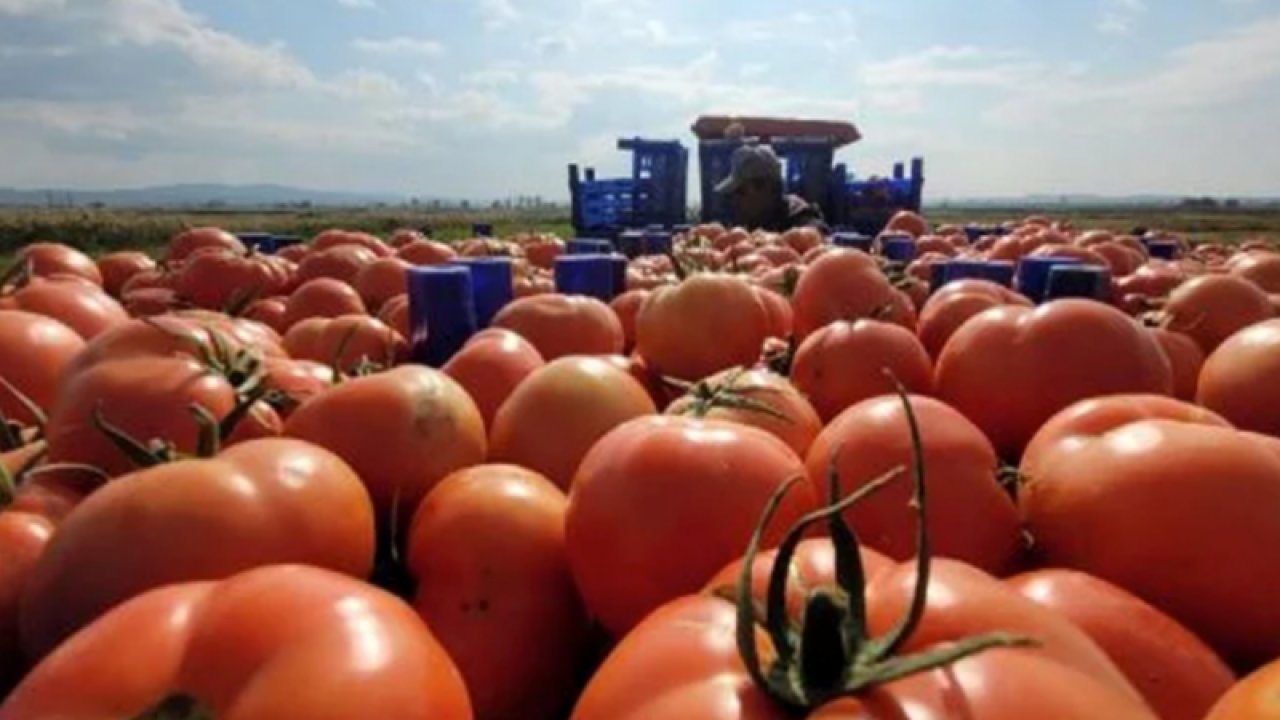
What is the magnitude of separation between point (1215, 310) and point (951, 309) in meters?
0.91

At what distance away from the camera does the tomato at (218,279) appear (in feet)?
15.2

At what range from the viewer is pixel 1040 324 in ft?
8.07

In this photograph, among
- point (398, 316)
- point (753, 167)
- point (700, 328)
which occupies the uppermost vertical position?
point (753, 167)

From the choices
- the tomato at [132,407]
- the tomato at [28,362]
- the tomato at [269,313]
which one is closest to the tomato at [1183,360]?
the tomato at [132,407]

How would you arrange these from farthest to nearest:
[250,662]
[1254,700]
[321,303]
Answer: [321,303], [250,662], [1254,700]

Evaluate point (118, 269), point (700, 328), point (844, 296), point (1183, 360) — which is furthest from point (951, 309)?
point (118, 269)

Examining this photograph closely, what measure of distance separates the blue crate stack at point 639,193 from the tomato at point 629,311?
12.9m

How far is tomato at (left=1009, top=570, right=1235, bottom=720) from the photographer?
50.8 inches

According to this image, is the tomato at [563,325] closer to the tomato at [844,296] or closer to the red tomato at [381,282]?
the tomato at [844,296]

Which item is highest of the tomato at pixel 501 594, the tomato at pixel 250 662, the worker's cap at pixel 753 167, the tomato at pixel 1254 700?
the worker's cap at pixel 753 167

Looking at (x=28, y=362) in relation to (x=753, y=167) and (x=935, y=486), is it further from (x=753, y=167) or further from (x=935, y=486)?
(x=753, y=167)

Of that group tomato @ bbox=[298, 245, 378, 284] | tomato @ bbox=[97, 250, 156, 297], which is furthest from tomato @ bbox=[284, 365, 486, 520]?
tomato @ bbox=[97, 250, 156, 297]

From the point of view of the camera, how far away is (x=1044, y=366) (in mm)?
2373

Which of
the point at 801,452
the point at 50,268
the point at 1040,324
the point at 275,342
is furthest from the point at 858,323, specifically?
the point at 50,268
